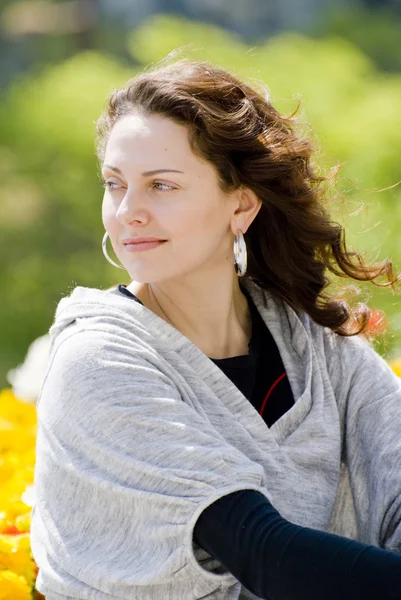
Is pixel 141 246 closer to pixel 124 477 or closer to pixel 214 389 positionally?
pixel 214 389

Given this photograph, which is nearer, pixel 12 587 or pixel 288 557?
pixel 288 557

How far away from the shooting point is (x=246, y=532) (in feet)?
6.00

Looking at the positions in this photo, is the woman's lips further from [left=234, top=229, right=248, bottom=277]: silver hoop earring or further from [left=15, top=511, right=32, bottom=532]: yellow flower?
[left=15, top=511, right=32, bottom=532]: yellow flower

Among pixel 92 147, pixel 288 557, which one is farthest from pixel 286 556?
pixel 92 147

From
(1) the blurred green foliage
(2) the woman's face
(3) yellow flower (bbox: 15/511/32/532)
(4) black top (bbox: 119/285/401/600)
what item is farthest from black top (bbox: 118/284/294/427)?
(1) the blurred green foliage

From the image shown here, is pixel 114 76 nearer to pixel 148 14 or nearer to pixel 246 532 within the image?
pixel 148 14

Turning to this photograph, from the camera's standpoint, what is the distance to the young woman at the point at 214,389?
1.89m

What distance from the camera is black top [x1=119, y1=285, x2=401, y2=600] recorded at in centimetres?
176

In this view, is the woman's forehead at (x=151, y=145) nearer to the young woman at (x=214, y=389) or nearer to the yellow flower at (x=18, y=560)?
the young woman at (x=214, y=389)

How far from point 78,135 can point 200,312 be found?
13.9 ft

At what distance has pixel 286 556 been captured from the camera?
180 cm

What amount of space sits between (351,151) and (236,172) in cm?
328

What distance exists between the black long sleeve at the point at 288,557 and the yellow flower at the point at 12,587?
51 cm

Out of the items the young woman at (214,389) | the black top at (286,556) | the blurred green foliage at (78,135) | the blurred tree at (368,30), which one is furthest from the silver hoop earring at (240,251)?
the blurred tree at (368,30)
